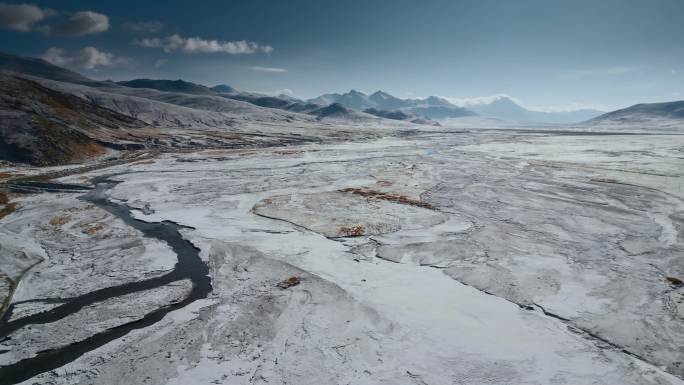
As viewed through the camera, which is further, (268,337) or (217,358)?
(268,337)

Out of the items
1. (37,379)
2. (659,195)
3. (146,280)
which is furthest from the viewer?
(659,195)

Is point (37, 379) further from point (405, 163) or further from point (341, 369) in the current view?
point (405, 163)

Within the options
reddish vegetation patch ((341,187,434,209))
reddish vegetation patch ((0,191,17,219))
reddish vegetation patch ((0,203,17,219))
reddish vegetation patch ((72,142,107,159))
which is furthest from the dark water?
reddish vegetation patch ((72,142,107,159))

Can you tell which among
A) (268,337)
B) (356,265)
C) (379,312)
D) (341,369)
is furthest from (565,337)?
(268,337)

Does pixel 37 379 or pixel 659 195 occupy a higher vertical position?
pixel 659 195

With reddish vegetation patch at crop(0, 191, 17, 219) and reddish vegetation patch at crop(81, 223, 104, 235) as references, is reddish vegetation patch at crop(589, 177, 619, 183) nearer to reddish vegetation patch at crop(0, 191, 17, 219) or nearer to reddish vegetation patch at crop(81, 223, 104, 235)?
reddish vegetation patch at crop(81, 223, 104, 235)

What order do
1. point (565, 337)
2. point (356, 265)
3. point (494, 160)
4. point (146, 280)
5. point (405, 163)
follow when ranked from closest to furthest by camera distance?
point (565, 337)
point (146, 280)
point (356, 265)
point (405, 163)
point (494, 160)

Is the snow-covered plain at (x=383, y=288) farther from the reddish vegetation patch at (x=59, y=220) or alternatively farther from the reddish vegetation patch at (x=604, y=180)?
the reddish vegetation patch at (x=604, y=180)

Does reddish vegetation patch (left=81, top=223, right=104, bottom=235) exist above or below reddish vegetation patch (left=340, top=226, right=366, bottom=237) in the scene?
below
